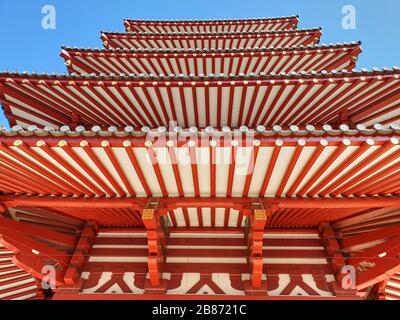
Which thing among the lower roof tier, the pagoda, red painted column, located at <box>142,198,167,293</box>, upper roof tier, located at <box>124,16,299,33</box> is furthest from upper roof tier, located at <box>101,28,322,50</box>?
red painted column, located at <box>142,198,167,293</box>

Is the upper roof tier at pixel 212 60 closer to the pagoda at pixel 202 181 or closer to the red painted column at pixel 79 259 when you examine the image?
the pagoda at pixel 202 181

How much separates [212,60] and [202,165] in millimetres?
4039

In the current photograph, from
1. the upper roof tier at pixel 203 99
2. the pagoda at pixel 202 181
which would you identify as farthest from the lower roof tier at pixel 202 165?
the upper roof tier at pixel 203 99

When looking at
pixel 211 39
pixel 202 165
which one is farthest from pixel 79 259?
pixel 211 39

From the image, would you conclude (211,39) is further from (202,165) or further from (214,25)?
(202,165)

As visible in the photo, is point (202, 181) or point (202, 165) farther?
point (202, 181)

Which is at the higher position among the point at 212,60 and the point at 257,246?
the point at 212,60

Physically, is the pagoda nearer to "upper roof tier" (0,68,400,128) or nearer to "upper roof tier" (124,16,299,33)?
"upper roof tier" (0,68,400,128)

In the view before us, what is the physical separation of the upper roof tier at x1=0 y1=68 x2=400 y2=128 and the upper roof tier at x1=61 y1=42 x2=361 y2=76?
167cm

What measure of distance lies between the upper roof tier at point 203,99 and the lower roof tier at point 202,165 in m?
1.92

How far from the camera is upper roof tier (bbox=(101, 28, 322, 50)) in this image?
27.8ft

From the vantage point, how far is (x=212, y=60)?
7094 millimetres

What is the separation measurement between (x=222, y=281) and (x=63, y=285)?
9.16ft
